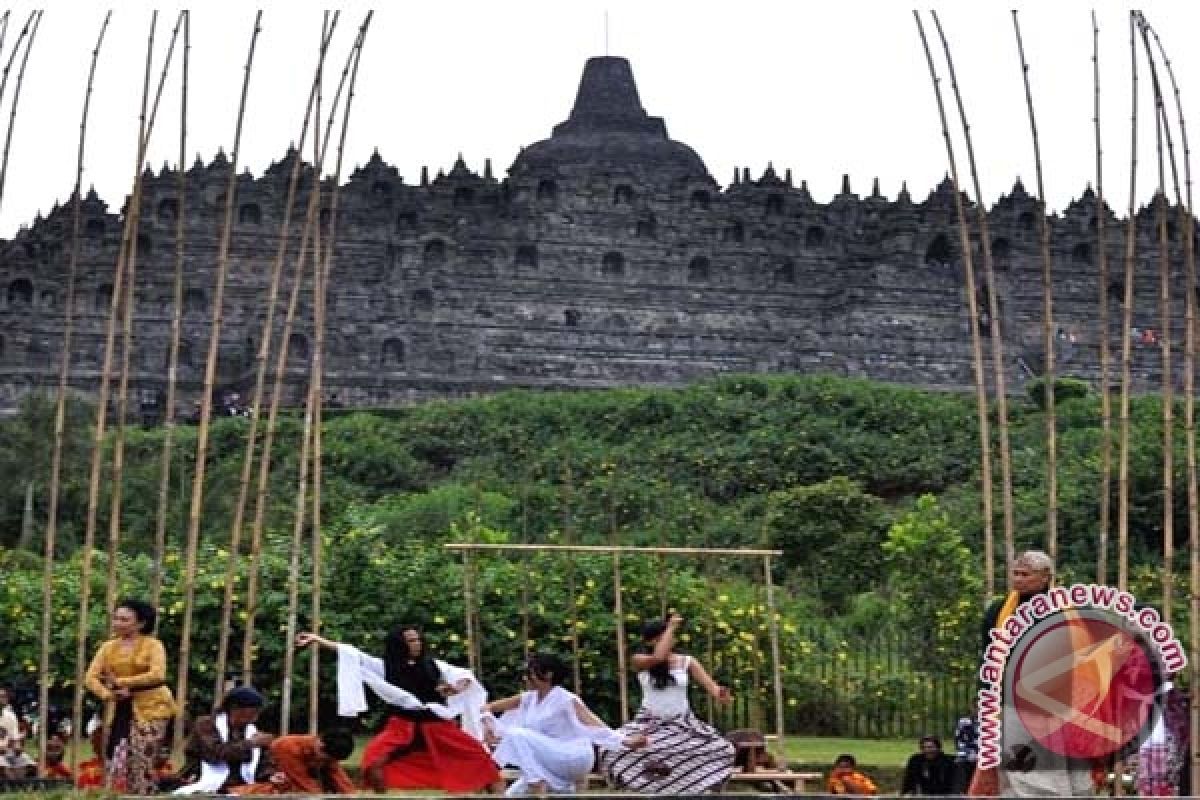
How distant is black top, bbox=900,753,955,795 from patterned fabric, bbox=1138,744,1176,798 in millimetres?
1481

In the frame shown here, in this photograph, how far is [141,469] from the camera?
2647 centimetres

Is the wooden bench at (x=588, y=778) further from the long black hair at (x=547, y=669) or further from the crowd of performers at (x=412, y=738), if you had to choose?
the long black hair at (x=547, y=669)

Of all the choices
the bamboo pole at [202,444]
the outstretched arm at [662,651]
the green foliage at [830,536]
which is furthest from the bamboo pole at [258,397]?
the green foliage at [830,536]

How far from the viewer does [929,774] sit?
428 inches

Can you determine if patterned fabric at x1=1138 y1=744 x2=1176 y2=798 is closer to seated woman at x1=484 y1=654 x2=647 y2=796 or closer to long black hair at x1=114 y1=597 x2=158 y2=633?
seated woman at x1=484 y1=654 x2=647 y2=796

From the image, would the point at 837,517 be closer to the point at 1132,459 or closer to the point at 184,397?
the point at 1132,459

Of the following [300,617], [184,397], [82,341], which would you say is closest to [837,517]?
[300,617]

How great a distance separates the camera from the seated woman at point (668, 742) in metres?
10.1

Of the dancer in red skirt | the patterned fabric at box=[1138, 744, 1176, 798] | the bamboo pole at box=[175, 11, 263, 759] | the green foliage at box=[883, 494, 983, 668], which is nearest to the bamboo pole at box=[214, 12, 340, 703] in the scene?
the bamboo pole at box=[175, 11, 263, 759]

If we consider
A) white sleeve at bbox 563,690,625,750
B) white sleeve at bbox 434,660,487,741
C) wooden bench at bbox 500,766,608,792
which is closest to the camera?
white sleeve at bbox 563,690,625,750

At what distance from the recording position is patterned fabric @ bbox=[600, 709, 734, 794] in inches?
398

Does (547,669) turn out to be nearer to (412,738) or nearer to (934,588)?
(412,738)

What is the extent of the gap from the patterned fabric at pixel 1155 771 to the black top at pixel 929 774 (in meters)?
1.48

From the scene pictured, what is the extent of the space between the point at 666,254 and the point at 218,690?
31.4 metres
